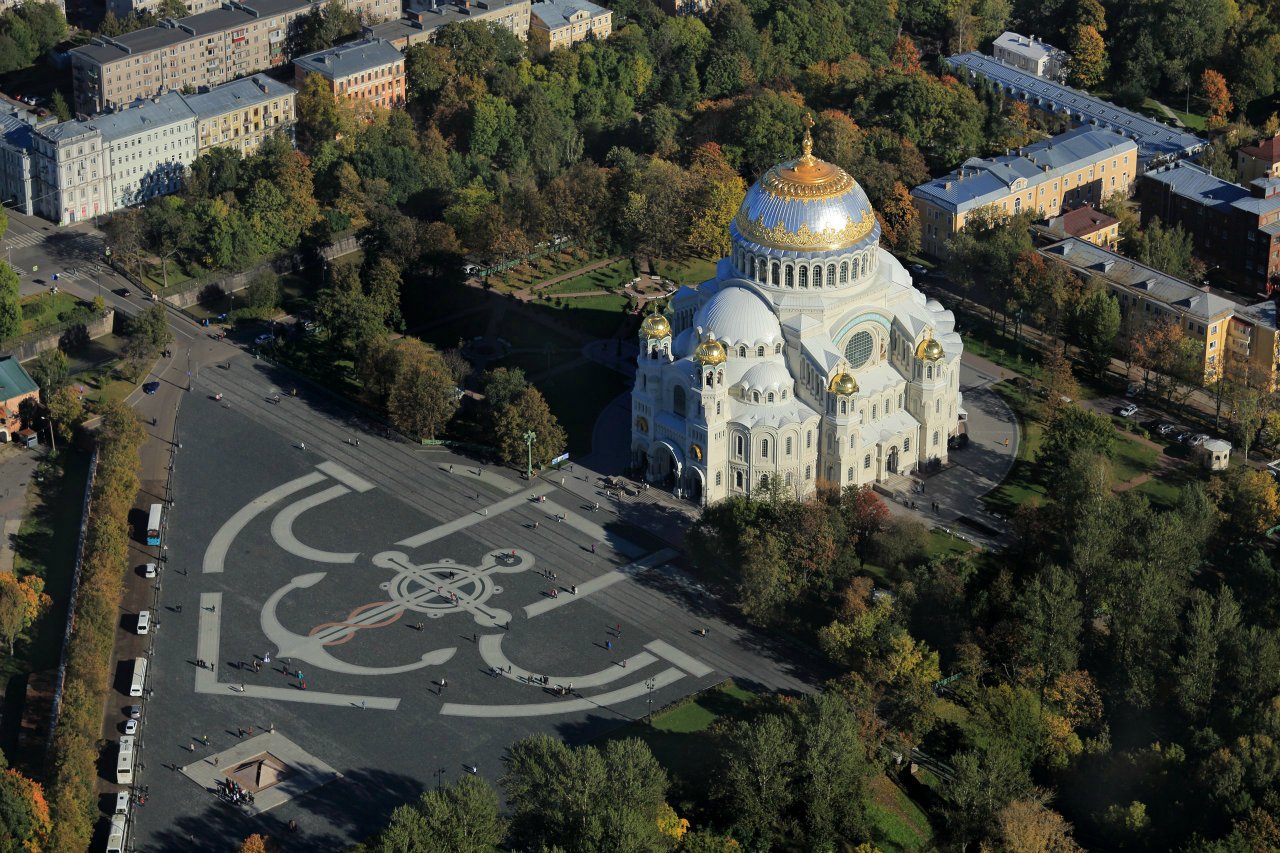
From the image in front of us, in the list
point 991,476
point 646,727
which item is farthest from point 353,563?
point 991,476

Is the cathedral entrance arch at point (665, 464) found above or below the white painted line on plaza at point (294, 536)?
above

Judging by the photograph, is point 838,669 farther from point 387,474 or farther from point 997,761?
point 387,474

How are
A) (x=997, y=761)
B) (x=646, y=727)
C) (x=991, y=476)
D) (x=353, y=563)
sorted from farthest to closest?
(x=991, y=476) < (x=353, y=563) < (x=646, y=727) < (x=997, y=761)

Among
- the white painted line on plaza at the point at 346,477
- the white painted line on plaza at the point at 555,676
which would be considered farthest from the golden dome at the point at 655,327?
the white painted line on plaza at the point at 555,676

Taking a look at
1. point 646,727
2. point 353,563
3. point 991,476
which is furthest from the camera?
point 991,476

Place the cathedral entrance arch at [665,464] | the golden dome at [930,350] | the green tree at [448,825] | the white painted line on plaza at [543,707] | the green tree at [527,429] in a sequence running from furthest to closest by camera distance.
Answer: the green tree at [527,429], the cathedral entrance arch at [665,464], the golden dome at [930,350], the white painted line on plaza at [543,707], the green tree at [448,825]

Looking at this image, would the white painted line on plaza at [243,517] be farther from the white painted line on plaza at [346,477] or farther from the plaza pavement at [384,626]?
the white painted line on plaza at [346,477]
